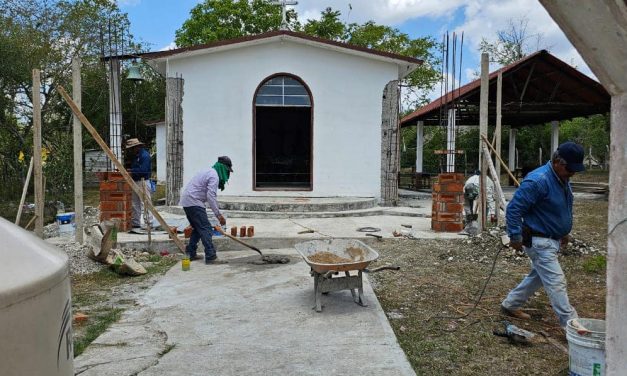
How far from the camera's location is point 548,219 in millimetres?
4199

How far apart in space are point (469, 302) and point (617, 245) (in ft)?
10.2

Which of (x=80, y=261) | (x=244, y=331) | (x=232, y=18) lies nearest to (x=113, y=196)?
(x=80, y=261)

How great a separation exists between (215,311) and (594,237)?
713cm

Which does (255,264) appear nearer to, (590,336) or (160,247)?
(160,247)

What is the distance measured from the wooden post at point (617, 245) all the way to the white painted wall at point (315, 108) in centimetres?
1023

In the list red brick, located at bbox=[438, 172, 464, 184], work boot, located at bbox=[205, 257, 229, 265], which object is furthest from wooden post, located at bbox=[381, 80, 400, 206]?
work boot, located at bbox=[205, 257, 229, 265]

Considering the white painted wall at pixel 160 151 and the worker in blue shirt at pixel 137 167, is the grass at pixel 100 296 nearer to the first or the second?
the worker in blue shirt at pixel 137 167

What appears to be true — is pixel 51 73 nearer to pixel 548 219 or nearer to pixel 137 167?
pixel 137 167

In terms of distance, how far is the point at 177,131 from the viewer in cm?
1210

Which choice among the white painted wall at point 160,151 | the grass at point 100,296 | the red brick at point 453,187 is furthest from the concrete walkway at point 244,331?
the white painted wall at point 160,151

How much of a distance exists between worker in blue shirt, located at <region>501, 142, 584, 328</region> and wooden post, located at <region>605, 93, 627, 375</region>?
1840mm

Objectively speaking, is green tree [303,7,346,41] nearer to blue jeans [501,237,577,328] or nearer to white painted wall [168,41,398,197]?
white painted wall [168,41,398,197]

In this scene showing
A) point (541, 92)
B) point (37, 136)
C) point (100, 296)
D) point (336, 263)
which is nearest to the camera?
point (336, 263)

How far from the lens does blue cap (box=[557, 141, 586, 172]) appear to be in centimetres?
402
